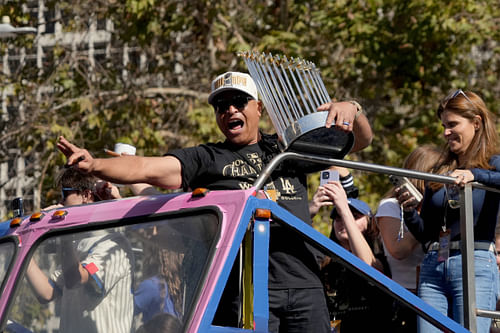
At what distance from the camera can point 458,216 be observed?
13.4 feet

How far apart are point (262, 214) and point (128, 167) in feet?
2.06

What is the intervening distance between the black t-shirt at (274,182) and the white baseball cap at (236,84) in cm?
26

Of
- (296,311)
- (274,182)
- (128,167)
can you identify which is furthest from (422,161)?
(128,167)

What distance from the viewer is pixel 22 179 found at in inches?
447

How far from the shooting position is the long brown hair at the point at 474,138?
4336mm

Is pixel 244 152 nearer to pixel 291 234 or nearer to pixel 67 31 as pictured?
pixel 291 234

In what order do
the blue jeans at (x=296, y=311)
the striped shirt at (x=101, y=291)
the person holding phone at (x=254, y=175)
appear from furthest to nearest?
1. the blue jeans at (x=296, y=311)
2. the person holding phone at (x=254, y=175)
3. the striped shirt at (x=101, y=291)

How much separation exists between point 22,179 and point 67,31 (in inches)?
84.7

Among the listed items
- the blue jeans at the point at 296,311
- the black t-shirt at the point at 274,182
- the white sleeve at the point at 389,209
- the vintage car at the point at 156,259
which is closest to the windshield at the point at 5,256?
the vintage car at the point at 156,259

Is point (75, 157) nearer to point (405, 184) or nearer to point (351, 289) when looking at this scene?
point (405, 184)

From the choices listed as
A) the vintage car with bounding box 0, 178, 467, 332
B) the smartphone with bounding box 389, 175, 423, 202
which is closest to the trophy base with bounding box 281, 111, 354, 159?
the vintage car with bounding box 0, 178, 467, 332

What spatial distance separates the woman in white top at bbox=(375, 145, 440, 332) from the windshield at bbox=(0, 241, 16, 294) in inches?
88.7

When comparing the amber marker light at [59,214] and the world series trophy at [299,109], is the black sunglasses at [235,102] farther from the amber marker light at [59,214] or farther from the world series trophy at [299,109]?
the amber marker light at [59,214]

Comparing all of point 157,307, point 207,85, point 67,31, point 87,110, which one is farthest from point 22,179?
point 157,307
